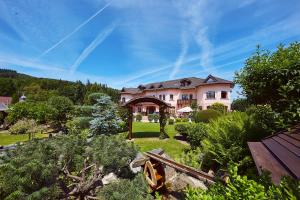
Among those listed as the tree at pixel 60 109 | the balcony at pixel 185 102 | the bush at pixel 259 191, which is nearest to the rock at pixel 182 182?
the bush at pixel 259 191

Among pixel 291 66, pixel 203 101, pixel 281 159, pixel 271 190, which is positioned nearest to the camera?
pixel 271 190

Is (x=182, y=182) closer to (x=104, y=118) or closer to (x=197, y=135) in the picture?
(x=197, y=135)

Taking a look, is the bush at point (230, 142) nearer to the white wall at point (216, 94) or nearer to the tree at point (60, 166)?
the tree at point (60, 166)

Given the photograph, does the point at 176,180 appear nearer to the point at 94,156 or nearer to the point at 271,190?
the point at 94,156

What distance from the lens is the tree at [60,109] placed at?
24031 millimetres

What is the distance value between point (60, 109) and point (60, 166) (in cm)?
2117

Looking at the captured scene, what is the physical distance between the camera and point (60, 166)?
4.70m

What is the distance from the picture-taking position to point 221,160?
788 cm

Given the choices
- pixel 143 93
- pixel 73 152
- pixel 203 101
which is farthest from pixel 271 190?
pixel 143 93

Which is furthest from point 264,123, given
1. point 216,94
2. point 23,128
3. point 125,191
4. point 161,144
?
point 216,94

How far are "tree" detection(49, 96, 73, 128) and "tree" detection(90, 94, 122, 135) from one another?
710cm

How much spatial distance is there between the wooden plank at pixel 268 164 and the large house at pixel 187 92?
30469 mm

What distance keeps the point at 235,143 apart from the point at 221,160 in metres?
0.81

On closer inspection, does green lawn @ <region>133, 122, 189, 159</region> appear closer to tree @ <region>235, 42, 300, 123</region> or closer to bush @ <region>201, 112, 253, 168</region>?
bush @ <region>201, 112, 253, 168</region>
